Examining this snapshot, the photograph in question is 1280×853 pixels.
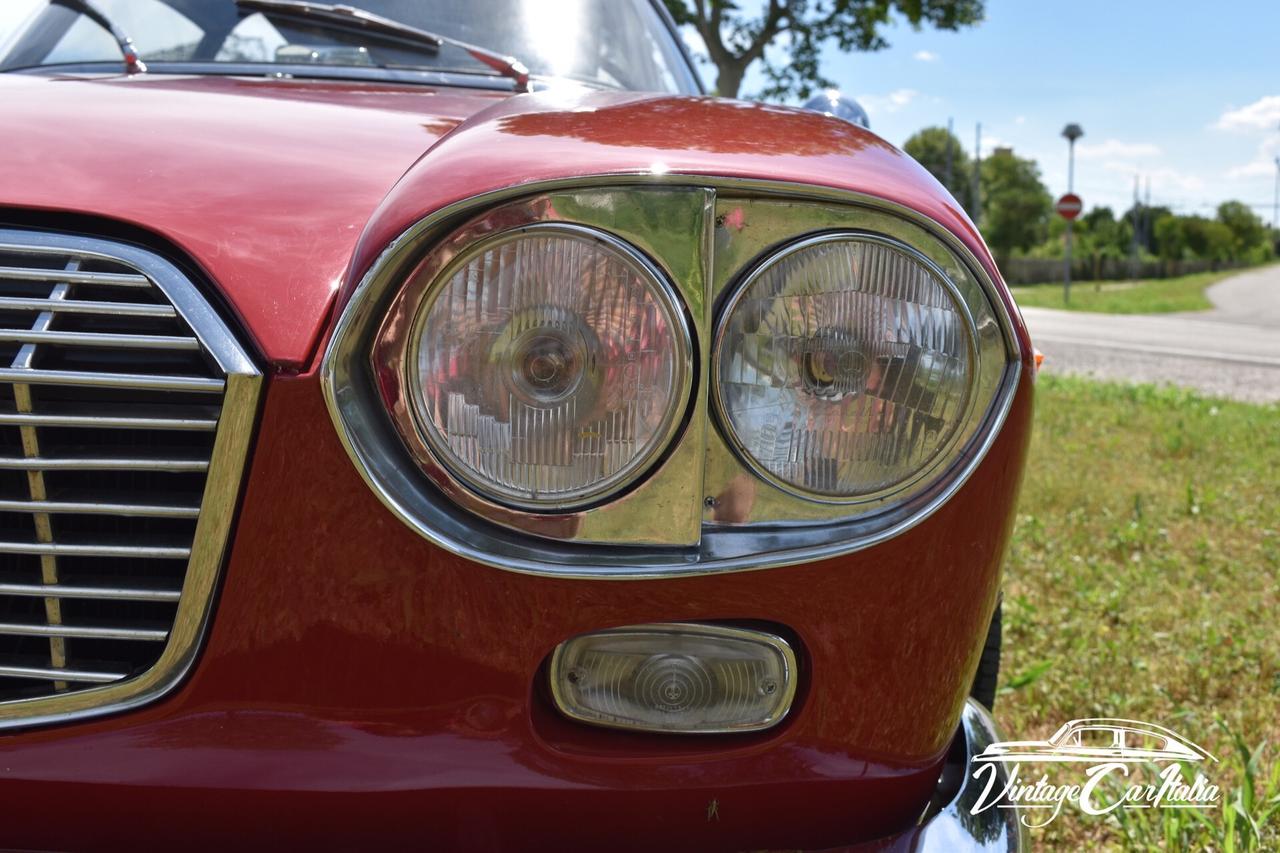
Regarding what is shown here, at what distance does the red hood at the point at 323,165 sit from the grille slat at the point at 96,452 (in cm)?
7

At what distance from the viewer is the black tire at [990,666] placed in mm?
1825

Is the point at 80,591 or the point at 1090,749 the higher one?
the point at 80,591

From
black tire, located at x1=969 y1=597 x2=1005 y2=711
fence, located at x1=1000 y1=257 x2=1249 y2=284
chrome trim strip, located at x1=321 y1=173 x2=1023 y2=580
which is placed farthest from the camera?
fence, located at x1=1000 y1=257 x2=1249 y2=284

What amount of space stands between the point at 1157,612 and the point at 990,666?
145 centimetres

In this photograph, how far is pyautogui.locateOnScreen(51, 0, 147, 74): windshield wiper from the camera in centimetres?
193

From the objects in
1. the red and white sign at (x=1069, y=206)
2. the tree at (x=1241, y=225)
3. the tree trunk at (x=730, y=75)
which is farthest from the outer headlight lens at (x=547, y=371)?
the tree at (x=1241, y=225)

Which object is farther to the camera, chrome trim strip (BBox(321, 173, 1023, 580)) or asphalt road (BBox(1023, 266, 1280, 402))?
asphalt road (BBox(1023, 266, 1280, 402))

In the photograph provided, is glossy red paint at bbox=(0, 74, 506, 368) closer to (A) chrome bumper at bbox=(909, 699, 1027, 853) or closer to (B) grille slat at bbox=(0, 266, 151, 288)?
(B) grille slat at bbox=(0, 266, 151, 288)

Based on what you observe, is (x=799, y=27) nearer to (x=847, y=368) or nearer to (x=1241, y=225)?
(x=847, y=368)

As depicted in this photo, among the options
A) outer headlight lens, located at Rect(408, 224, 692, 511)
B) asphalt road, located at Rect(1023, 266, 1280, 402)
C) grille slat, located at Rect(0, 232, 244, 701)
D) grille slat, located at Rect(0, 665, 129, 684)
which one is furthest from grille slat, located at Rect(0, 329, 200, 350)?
asphalt road, located at Rect(1023, 266, 1280, 402)

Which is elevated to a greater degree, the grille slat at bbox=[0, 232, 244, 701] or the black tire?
the grille slat at bbox=[0, 232, 244, 701]

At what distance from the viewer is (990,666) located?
6.12 feet

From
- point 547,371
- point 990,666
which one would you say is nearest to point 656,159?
point 547,371

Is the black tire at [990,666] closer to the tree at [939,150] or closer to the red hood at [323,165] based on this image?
the red hood at [323,165]
